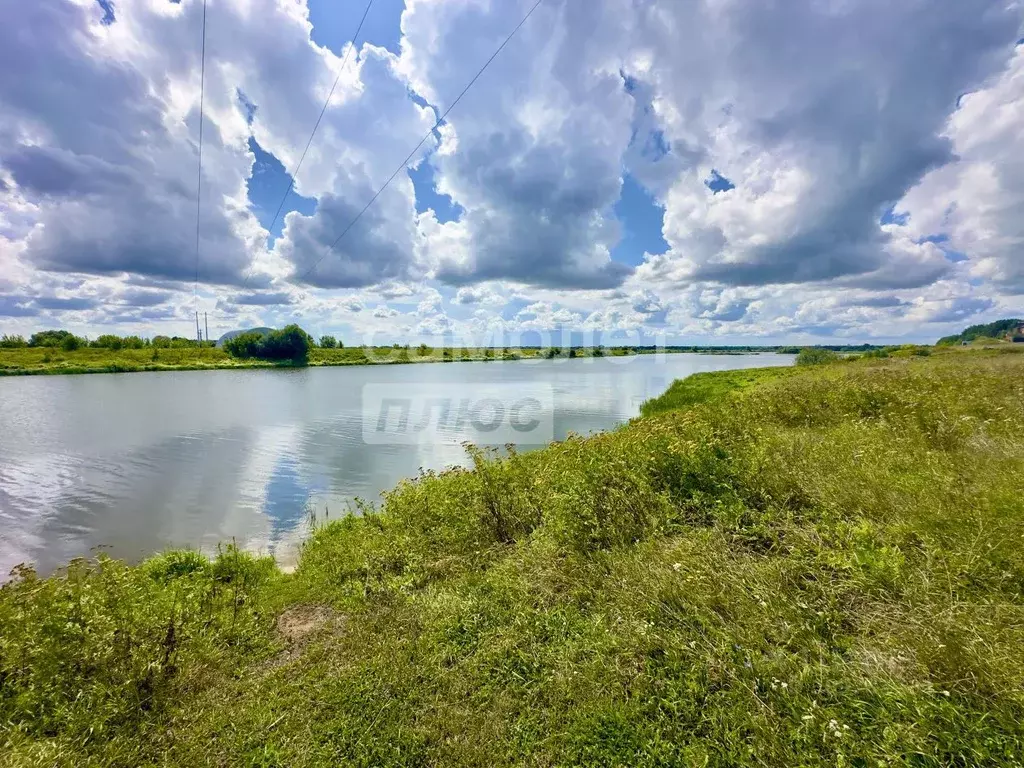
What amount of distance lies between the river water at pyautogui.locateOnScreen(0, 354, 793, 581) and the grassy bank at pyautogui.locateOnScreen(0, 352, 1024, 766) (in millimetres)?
5721

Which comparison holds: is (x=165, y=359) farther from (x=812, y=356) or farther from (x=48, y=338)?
(x=812, y=356)

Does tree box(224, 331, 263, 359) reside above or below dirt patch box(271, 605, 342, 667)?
above

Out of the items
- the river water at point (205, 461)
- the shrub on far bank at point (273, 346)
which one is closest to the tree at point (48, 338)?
the shrub on far bank at point (273, 346)

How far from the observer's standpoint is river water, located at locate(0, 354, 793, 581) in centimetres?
1261

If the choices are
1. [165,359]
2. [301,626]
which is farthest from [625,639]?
[165,359]

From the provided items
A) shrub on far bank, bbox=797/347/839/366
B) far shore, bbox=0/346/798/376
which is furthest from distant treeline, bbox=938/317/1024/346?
far shore, bbox=0/346/798/376

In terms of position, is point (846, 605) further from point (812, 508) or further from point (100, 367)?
point (100, 367)

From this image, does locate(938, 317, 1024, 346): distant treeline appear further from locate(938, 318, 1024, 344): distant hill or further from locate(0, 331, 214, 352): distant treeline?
locate(0, 331, 214, 352): distant treeline

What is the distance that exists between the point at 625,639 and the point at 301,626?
15.3ft

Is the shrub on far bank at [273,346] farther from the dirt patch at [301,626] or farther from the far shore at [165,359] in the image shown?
the dirt patch at [301,626]

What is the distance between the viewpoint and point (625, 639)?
430 cm

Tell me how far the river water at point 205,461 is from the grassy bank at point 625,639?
572cm

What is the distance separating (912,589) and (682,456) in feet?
11.8

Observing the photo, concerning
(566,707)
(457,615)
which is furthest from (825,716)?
(457,615)
